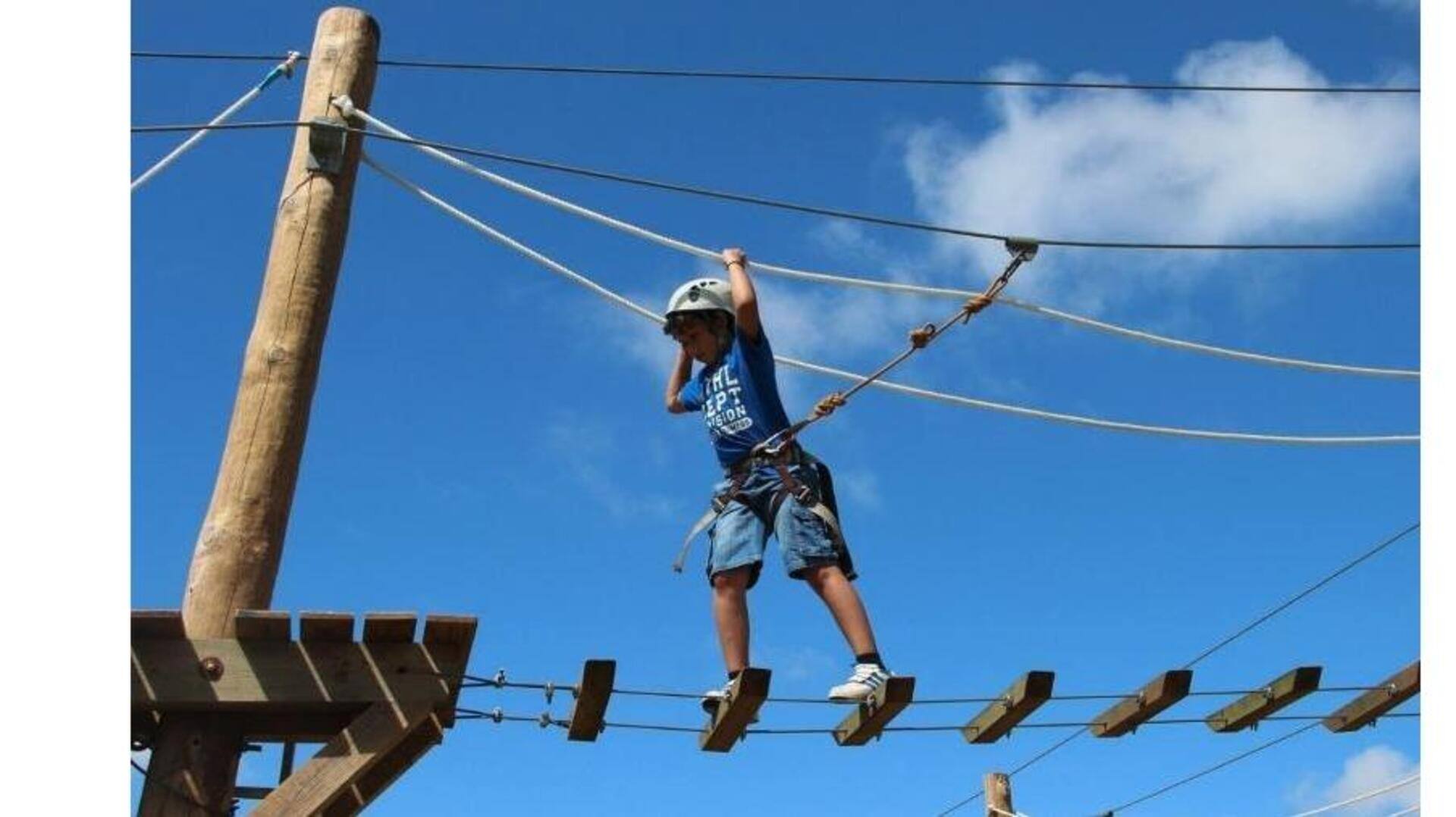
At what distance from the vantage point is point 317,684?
5184 mm

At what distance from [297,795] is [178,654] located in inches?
21.1

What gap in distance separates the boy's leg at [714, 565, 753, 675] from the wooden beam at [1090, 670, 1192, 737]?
1.57 meters

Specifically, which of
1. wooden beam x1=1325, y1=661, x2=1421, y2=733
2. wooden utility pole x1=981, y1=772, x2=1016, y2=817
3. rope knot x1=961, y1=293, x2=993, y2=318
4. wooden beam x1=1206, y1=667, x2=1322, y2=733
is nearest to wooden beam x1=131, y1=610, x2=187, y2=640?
rope knot x1=961, y1=293, x2=993, y2=318

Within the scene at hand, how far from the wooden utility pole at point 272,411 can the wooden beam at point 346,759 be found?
0.22m

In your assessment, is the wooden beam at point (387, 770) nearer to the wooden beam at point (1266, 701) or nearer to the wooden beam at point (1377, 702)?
the wooden beam at point (1266, 701)

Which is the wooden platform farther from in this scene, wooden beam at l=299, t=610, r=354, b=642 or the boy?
the boy

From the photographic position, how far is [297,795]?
5.06m

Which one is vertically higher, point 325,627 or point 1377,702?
point 1377,702

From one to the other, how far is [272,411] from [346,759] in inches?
46.1

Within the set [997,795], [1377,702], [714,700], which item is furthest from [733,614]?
→ [997,795]

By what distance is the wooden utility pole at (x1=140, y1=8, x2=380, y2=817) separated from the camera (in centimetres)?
516

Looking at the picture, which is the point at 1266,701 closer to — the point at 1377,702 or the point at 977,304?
the point at 1377,702
